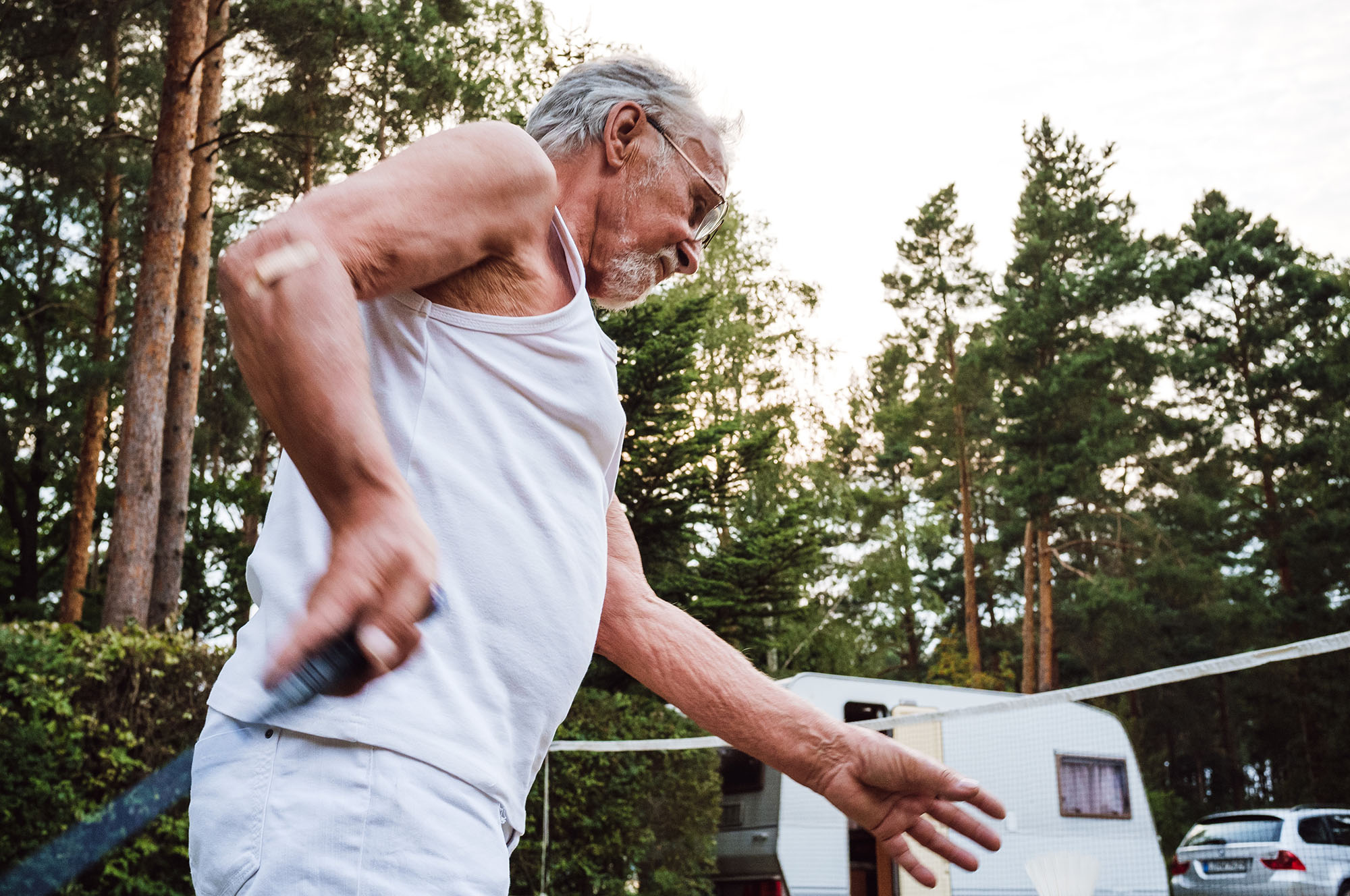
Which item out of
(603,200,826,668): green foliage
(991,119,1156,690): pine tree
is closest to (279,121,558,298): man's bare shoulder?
(603,200,826,668): green foliage

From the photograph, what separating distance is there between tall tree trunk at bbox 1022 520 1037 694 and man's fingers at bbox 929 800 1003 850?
25668 millimetres

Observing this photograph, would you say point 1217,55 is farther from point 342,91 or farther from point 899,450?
point 342,91

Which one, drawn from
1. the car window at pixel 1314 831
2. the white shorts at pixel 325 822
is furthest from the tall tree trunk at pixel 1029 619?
the white shorts at pixel 325 822

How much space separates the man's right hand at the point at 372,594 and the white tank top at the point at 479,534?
0.29 m

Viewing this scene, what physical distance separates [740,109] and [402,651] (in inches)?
52.3

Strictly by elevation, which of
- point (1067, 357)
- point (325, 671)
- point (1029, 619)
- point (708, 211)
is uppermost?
point (1067, 357)

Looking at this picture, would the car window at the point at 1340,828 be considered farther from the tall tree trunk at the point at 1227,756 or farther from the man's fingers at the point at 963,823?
the tall tree trunk at the point at 1227,756

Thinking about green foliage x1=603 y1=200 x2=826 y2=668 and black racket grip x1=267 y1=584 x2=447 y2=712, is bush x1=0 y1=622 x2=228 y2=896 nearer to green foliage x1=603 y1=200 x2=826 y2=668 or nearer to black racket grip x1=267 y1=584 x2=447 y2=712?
green foliage x1=603 y1=200 x2=826 y2=668

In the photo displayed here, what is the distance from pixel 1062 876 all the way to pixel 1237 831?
11828mm

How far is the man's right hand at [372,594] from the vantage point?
535 millimetres

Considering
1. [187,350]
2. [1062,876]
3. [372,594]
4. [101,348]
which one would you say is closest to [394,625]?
[372,594]

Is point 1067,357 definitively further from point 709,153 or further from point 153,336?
point 709,153

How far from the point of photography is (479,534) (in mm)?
932

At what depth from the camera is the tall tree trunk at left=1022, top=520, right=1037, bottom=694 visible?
26422 mm
